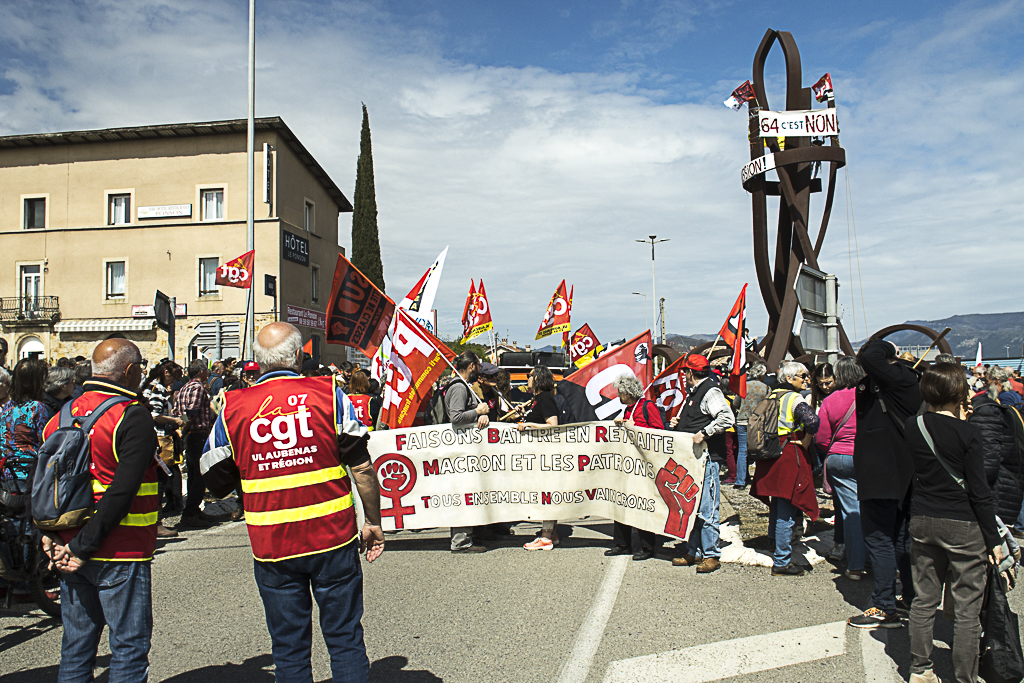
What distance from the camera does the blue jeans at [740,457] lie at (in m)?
11.2

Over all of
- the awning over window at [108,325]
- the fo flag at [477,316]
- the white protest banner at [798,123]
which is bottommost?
the fo flag at [477,316]

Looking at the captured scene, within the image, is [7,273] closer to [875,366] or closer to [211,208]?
[211,208]

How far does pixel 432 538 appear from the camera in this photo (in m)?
7.93

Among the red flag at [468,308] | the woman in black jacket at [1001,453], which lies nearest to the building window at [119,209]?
the red flag at [468,308]

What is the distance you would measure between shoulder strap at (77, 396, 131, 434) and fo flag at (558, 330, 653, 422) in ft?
17.6

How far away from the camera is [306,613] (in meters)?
3.29

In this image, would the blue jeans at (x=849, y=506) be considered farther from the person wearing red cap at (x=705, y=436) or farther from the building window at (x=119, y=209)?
the building window at (x=119, y=209)

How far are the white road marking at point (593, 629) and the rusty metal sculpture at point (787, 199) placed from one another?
1161 cm

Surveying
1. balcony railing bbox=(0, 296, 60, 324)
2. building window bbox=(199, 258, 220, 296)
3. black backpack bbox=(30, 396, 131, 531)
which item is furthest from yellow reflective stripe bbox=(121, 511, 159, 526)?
balcony railing bbox=(0, 296, 60, 324)

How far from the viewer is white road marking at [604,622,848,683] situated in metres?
4.23

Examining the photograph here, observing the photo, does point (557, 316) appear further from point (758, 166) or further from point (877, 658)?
point (877, 658)

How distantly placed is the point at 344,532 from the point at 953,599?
11.0 ft

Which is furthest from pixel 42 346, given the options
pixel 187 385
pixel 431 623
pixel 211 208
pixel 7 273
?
pixel 431 623

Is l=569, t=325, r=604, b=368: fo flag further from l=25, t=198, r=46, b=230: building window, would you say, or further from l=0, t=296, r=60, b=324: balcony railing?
l=25, t=198, r=46, b=230: building window
